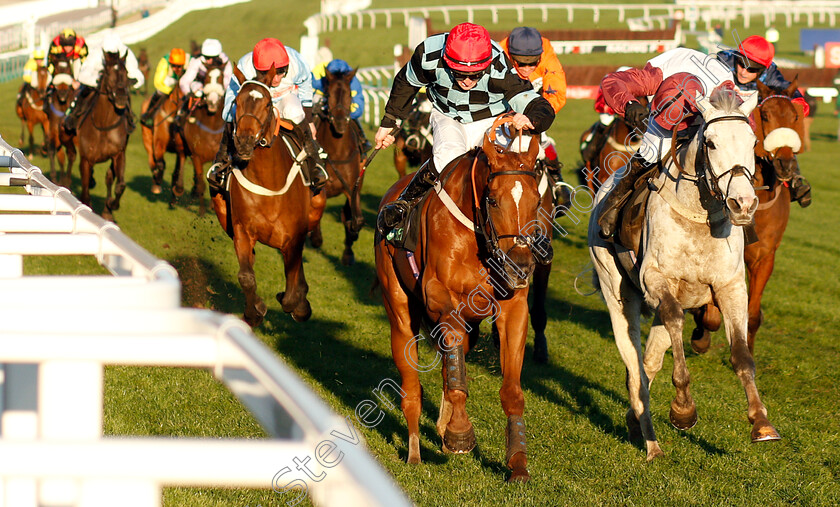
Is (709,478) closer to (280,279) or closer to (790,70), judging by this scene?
(280,279)

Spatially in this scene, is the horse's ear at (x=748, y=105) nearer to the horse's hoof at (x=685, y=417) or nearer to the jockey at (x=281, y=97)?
the horse's hoof at (x=685, y=417)

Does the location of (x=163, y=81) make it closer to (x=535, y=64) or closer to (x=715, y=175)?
(x=535, y=64)

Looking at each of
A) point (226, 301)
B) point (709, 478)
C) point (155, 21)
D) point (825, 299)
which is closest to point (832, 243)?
point (825, 299)

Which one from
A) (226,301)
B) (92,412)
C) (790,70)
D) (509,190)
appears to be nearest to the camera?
(92,412)

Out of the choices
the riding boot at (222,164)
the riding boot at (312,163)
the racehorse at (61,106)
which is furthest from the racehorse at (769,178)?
the racehorse at (61,106)

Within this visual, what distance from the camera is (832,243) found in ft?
45.8

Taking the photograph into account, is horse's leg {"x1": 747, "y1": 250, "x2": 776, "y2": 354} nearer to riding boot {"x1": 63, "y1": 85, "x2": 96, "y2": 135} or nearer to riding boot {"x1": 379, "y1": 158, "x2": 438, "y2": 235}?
riding boot {"x1": 379, "y1": 158, "x2": 438, "y2": 235}

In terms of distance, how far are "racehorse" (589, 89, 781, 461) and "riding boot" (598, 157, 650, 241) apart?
0.25 metres

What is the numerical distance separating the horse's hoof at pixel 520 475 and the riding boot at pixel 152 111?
12011mm

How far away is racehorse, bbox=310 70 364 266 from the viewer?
36.6 ft

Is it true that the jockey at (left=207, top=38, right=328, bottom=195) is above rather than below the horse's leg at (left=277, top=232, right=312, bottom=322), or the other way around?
above

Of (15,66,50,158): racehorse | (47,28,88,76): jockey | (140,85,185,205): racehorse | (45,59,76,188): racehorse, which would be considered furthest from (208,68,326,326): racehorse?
(15,66,50,158): racehorse

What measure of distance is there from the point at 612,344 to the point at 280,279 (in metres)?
3.73

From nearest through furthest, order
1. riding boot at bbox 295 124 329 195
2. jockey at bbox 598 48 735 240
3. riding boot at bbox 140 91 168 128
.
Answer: jockey at bbox 598 48 735 240
riding boot at bbox 295 124 329 195
riding boot at bbox 140 91 168 128
